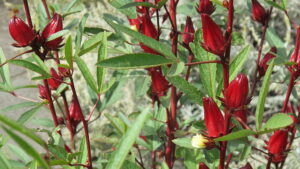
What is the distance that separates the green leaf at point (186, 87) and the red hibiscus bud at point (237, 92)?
77mm

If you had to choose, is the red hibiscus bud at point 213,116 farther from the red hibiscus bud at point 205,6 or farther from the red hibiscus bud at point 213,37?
the red hibiscus bud at point 205,6

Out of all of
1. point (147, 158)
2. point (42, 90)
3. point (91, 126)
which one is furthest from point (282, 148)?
point (91, 126)

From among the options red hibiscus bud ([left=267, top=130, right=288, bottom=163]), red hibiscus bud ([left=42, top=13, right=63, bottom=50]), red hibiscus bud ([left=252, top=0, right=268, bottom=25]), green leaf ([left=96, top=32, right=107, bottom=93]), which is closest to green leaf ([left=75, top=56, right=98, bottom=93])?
green leaf ([left=96, top=32, right=107, bottom=93])

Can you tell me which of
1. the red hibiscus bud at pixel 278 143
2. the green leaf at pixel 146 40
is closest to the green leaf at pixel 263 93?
the green leaf at pixel 146 40

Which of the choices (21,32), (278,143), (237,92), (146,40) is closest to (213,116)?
(237,92)

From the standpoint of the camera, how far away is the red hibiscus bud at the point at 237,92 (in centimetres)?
61

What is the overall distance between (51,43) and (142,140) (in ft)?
1.62

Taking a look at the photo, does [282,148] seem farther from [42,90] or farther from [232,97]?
[42,90]

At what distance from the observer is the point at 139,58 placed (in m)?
0.56

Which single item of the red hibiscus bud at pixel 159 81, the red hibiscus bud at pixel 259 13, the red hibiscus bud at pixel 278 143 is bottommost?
the red hibiscus bud at pixel 278 143

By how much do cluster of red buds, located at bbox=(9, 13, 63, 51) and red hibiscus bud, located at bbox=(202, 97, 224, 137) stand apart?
0.32 meters

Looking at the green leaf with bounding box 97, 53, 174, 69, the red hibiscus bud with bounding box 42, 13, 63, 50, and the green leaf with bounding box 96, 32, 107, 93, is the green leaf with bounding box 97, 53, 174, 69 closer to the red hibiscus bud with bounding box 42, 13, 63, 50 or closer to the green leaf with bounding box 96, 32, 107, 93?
the green leaf with bounding box 96, 32, 107, 93

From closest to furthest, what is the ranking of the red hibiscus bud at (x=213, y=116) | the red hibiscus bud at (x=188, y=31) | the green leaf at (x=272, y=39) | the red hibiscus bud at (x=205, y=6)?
the red hibiscus bud at (x=213, y=116) → the red hibiscus bud at (x=205, y=6) → the red hibiscus bud at (x=188, y=31) → the green leaf at (x=272, y=39)

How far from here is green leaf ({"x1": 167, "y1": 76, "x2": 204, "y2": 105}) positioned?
671mm
